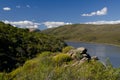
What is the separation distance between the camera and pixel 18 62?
31.6 meters

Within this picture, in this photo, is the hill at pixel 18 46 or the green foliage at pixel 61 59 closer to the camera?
the green foliage at pixel 61 59

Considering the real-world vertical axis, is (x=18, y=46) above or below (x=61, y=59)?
above

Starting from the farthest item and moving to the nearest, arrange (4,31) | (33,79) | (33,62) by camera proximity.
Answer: (4,31) < (33,62) < (33,79)

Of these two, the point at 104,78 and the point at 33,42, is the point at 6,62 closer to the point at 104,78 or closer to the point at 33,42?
the point at 33,42

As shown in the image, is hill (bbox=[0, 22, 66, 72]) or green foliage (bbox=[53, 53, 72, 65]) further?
hill (bbox=[0, 22, 66, 72])

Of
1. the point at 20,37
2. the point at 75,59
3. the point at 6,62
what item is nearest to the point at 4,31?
the point at 20,37

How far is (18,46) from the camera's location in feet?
113

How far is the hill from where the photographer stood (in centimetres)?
3103

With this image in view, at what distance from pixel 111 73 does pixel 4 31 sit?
2545 centimetres

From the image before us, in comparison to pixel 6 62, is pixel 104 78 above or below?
above

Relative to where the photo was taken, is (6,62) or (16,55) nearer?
(6,62)

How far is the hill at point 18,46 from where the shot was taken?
31.0 m

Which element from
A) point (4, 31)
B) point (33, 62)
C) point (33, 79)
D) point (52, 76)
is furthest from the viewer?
point (4, 31)

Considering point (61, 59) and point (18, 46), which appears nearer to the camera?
point (61, 59)
